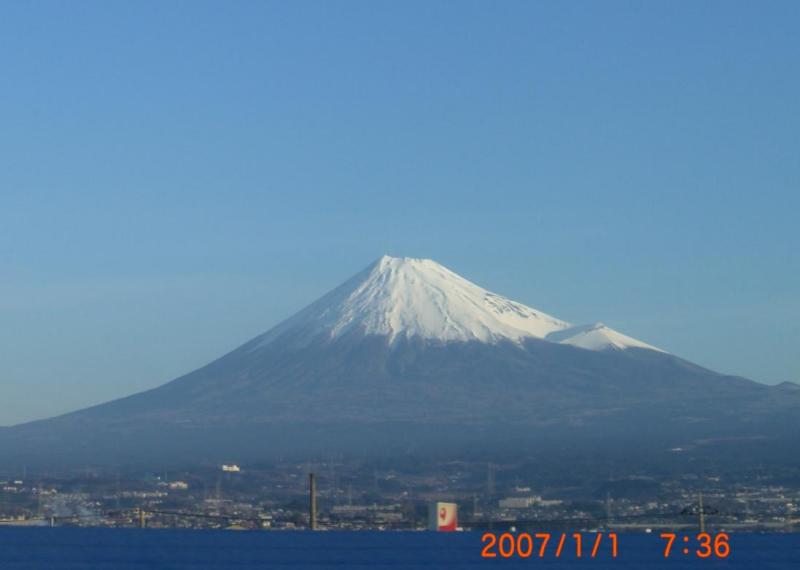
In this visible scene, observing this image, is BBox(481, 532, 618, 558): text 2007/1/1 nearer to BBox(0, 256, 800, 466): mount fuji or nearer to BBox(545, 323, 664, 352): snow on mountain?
BBox(0, 256, 800, 466): mount fuji

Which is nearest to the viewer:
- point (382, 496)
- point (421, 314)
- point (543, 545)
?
point (543, 545)

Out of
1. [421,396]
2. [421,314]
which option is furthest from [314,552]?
[421,314]

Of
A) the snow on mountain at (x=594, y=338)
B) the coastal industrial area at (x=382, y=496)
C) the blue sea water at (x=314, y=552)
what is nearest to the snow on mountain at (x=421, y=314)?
the snow on mountain at (x=594, y=338)

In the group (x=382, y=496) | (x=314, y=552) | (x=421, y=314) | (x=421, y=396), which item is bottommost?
(x=314, y=552)
